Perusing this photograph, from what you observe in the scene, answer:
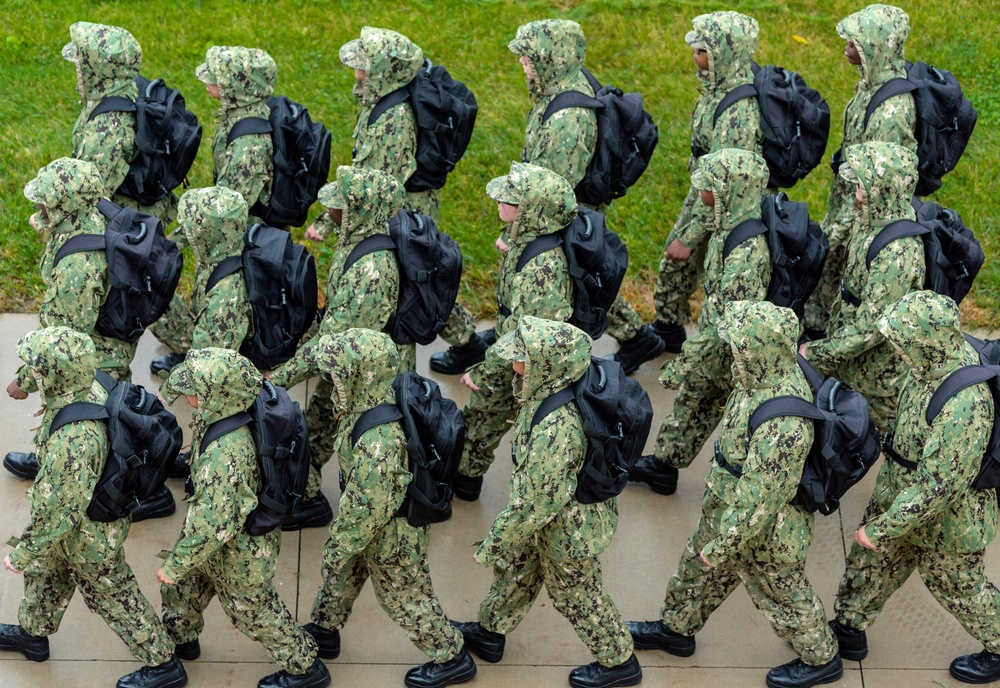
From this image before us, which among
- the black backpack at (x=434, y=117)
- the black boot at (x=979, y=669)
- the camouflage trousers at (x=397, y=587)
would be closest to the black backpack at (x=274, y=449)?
the camouflage trousers at (x=397, y=587)

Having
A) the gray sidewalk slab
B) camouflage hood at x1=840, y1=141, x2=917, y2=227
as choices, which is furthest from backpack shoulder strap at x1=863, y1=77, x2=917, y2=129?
the gray sidewalk slab

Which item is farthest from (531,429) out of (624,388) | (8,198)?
(8,198)

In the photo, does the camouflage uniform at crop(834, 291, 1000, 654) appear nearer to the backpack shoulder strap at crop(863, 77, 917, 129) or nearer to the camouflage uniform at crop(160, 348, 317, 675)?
the backpack shoulder strap at crop(863, 77, 917, 129)

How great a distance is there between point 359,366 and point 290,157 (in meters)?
3.00

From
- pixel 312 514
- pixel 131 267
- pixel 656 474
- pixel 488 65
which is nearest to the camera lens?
pixel 131 267

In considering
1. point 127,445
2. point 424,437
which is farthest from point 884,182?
point 127,445

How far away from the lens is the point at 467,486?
9.27m

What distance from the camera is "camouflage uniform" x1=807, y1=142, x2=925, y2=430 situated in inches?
333

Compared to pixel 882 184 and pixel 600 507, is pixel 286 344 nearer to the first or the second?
pixel 600 507

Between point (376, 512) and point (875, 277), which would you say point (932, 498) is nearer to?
point (875, 277)

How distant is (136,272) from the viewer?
848cm

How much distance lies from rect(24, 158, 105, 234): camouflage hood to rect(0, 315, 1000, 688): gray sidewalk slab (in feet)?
6.00

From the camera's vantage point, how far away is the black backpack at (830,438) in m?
7.19

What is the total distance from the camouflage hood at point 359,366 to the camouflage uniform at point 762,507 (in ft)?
5.80
